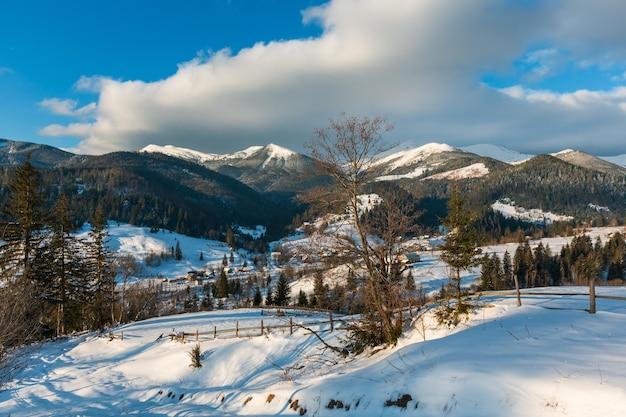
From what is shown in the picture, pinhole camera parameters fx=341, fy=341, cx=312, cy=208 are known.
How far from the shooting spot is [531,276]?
10006 cm

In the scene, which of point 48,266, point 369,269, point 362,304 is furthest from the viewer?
point 48,266

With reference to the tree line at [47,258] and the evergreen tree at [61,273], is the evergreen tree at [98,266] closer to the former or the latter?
the tree line at [47,258]

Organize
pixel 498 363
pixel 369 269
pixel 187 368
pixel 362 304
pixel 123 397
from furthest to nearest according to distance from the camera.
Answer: pixel 187 368
pixel 123 397
pixel 362 304
pixel 369 269
pixel 498 363

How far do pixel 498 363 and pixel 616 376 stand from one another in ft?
6.85

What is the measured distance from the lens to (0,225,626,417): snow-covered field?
679 centimetres

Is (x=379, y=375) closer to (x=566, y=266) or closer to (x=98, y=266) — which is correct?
(x=98, y=266)

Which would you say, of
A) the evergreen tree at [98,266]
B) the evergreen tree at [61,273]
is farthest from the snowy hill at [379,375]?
the evergreen tree at [98,266]

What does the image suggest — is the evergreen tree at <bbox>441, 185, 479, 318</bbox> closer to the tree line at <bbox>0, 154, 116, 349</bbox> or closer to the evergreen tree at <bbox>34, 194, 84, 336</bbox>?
the tree line at <bbox>0, 154, 116, 349</bbox>

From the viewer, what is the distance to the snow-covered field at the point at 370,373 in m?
6.79

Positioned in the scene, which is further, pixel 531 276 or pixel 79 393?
pixel 531 276

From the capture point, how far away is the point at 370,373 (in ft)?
33.0

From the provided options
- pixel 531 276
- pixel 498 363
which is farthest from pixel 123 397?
pixel 531 276

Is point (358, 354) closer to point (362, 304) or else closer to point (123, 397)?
point (362, 304)

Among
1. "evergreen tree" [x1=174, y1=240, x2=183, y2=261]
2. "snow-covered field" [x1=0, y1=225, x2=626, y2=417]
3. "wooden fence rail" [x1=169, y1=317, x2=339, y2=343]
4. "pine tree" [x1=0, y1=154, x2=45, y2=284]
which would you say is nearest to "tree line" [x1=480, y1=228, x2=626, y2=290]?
"wooden fence rail" [x1=169, y1=317, x2=339, y2=343]
